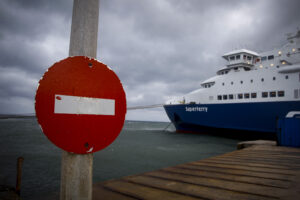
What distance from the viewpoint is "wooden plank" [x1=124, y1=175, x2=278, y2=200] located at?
1.61 meters

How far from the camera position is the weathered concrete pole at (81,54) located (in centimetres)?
92

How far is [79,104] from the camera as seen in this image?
858mm

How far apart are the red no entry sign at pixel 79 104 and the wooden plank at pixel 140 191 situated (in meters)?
0.98

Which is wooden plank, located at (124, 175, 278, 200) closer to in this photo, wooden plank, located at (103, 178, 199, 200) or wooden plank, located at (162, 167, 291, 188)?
wooden plank, located at (103, 178, 199, 200)

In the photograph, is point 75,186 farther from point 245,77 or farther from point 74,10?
point 245,77

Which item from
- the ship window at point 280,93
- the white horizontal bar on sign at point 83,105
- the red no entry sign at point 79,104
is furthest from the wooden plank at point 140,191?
the ship window at point 280,93

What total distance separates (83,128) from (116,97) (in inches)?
10.0

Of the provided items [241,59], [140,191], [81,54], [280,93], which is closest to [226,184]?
[140,191]

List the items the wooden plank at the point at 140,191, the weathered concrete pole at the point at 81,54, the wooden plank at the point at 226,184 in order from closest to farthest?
the weathered concrete pole at the point at 81,54 → the wooden plank at the point at 140,191 → the wooden plank at the point at 226,184

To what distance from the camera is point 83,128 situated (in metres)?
0.87

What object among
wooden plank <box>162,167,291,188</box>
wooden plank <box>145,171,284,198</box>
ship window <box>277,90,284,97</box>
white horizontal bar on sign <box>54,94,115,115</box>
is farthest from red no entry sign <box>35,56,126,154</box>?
ship window <box>277,90,284,97</box>

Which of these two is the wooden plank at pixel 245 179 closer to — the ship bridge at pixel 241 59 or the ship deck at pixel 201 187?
the ship deck at pixel 201 187

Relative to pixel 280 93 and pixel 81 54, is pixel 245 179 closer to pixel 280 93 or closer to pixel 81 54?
pixel 81 54

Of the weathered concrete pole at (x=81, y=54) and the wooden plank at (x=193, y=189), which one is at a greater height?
the weathered concrete pole at (x=81, y=54)
